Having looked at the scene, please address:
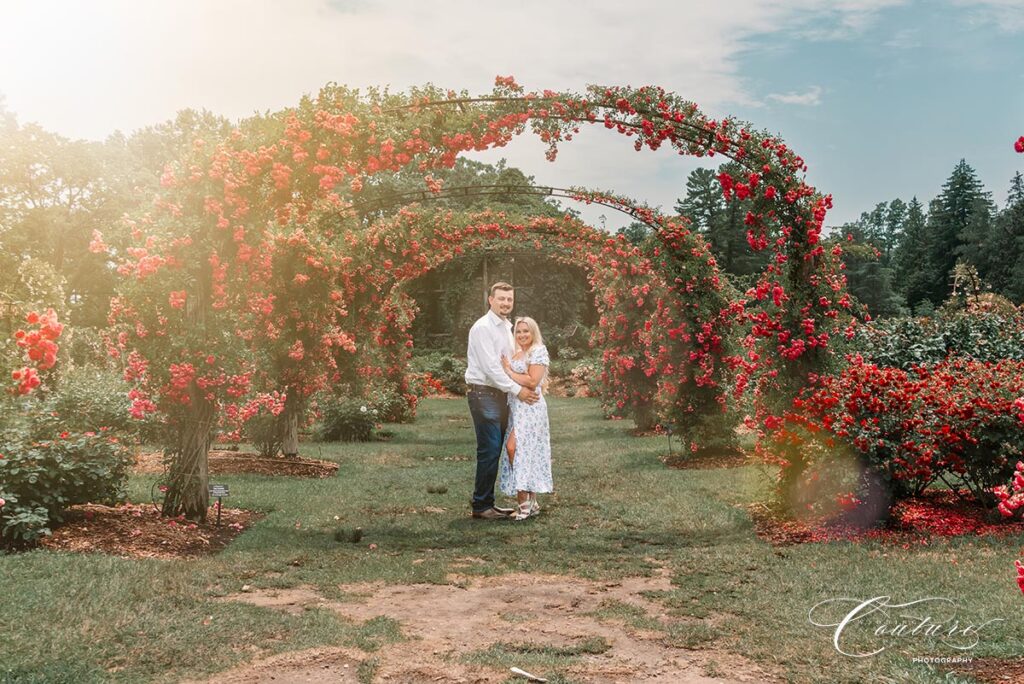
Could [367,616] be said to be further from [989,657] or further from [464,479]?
[464,479]

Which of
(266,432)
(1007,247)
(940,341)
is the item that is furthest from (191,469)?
(1007,247)

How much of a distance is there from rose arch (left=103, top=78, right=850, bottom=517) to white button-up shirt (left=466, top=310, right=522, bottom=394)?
6.65 ft

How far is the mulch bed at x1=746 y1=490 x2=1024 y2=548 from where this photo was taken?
20.5ft

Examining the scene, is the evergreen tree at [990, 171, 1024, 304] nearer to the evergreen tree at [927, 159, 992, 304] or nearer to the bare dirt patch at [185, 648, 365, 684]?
the evergreen tree at [927, 159, 992, 304]

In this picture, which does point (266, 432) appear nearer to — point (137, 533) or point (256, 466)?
point (256, 466)

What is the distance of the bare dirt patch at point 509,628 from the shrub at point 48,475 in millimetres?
2180

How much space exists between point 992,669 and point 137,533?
605cm

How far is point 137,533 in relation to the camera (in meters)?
6.35

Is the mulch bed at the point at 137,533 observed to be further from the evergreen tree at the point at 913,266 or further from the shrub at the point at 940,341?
the evergreen tree at the point at 913,266

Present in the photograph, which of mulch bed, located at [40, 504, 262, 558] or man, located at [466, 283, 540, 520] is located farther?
man, located at [466, 283, 540, 520]

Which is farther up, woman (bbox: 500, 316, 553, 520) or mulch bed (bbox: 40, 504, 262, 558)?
woman (bbox: 500, 316, 553, 520)

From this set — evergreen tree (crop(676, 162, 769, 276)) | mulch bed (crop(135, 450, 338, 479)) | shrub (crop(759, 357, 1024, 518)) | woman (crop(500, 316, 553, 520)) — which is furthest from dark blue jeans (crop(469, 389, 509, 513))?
evergreen tree (crop(676, 162, 769, 276))

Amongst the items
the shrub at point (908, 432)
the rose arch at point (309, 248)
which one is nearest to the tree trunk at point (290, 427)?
the rose arch at point (309, 248)

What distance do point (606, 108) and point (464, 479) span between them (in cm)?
500
